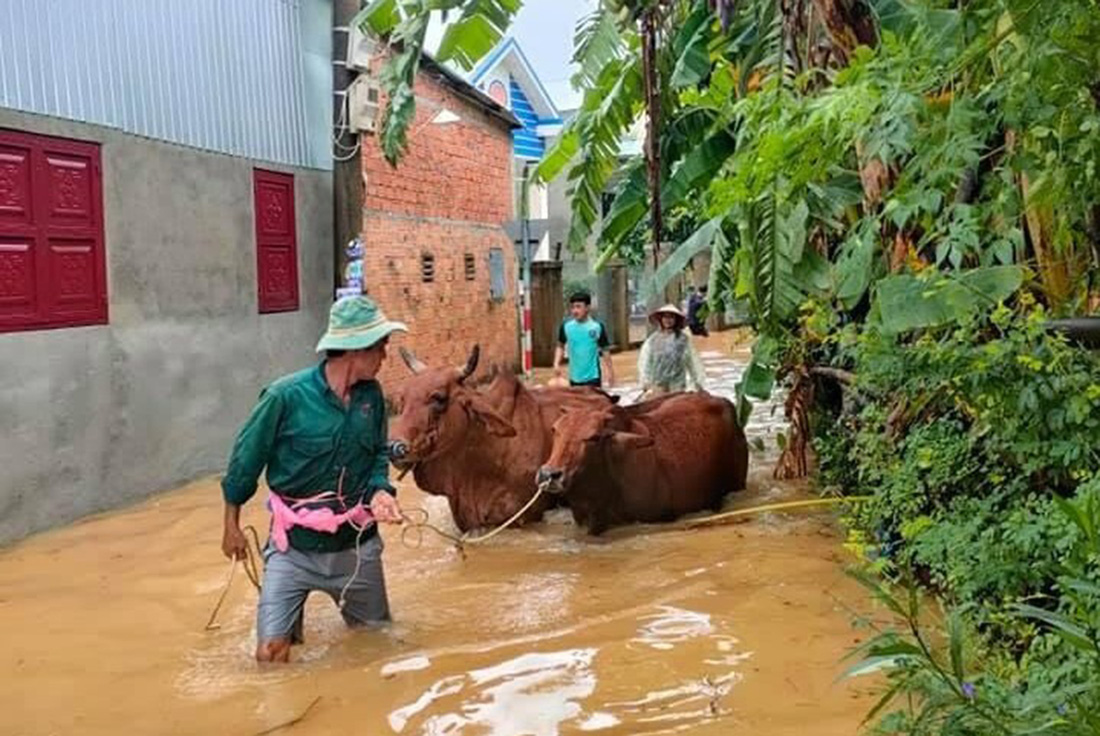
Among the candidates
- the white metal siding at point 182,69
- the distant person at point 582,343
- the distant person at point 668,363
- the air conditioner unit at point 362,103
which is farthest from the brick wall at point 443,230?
the distant person at point 668,363

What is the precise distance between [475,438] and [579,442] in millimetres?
822

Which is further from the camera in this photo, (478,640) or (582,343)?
(582,343)

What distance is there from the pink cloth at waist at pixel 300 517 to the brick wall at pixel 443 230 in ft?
26.0

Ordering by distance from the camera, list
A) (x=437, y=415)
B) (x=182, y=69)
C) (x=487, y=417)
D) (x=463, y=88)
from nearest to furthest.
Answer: (x=437, y=415)
(x=487, y=417)
(x=182, y=69)
(x=463, y=88)

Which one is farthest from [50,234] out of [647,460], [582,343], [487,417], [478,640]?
[582,343]

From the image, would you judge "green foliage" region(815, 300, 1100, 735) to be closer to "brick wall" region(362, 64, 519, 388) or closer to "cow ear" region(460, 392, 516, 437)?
"cow ear" region(460, 392, 516, 437)

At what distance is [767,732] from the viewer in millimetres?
4355

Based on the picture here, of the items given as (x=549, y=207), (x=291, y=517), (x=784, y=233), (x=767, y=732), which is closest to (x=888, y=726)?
(x=767, y=732)

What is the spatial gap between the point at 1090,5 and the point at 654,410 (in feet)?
16.9

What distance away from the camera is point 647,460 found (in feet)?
26.5

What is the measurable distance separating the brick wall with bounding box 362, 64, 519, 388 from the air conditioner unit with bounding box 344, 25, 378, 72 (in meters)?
0.80

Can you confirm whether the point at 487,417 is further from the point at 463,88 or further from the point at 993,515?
the point at 463,88

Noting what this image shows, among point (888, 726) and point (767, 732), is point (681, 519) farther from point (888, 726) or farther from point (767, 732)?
point (888, 726)

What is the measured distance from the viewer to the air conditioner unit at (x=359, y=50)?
1222 centimetres
